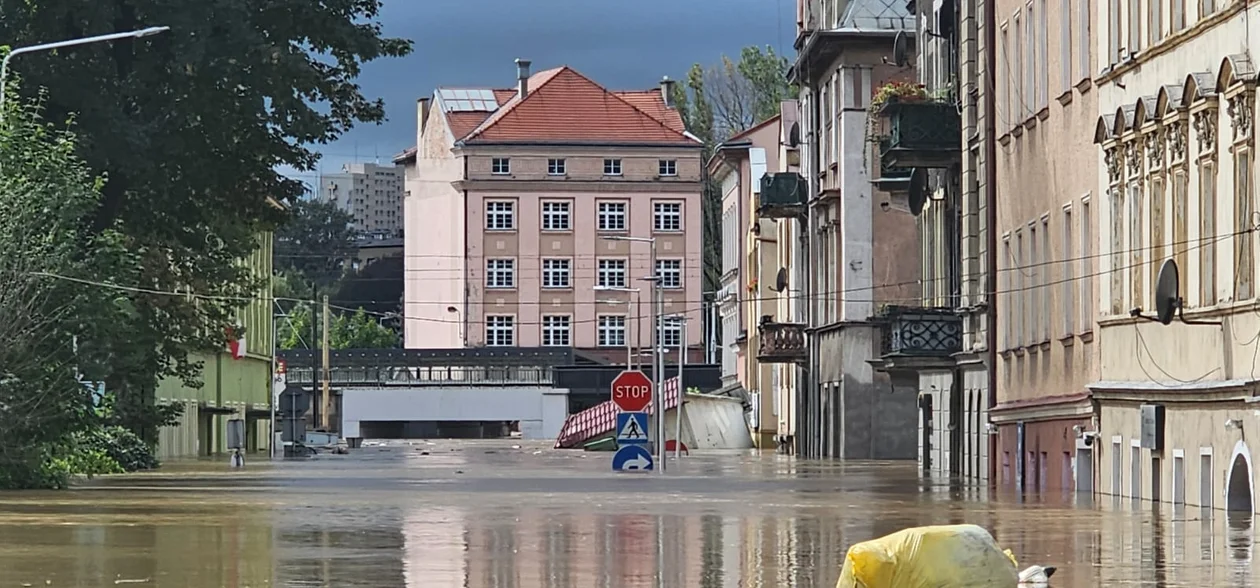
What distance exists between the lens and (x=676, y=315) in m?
144

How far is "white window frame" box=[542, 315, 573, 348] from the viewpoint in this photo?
149m

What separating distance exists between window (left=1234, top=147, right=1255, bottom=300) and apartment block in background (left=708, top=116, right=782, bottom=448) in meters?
68.3

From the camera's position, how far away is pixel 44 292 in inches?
1560

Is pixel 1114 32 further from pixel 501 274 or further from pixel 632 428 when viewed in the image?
pixel 501 274

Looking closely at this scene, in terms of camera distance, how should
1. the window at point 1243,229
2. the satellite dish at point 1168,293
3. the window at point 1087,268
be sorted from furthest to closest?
the window at point 1087,268 < the satellite dish at point 1168,293 < the window at point 1243,229

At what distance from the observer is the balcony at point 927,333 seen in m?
55.1

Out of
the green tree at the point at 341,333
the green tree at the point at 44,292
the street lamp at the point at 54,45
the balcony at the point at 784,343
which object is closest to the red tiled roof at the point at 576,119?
the green tree at the point at 341,333

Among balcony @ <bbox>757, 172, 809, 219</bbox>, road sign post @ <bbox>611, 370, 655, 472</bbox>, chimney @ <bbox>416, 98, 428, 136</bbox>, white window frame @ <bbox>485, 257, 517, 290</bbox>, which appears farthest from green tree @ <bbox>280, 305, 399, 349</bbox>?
road sign post @ <bbox>611, 370, 655, 472</bbox>

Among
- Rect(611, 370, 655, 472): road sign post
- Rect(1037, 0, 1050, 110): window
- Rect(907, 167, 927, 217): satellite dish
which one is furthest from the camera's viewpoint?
Rect(907, 167, 927, 217): satellite dish

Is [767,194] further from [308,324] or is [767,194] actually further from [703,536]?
[308,324]

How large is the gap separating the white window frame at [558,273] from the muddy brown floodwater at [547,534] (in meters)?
99.6

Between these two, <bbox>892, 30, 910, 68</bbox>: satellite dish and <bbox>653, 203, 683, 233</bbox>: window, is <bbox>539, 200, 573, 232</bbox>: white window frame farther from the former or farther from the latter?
<bbox>892, 30, 910, 68</bbox>: satellite dish

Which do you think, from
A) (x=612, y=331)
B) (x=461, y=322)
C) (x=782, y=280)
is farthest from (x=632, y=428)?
(x=461, y=322)

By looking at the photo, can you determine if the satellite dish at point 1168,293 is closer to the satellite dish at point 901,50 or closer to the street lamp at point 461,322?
the satellite dish at point 901,50
